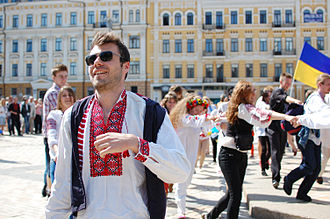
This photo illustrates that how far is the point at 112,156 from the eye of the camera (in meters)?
2.22

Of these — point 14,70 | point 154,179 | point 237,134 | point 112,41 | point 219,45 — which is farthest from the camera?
point 14,70

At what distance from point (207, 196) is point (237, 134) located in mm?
2580

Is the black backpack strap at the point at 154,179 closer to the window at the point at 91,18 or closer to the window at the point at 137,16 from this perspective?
the window at the point at 137,16

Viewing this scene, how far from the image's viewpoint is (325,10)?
42219mm

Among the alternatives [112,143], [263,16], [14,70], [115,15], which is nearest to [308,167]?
[112,143]

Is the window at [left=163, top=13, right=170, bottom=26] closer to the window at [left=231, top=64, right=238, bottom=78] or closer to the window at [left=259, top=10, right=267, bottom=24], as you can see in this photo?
the window at [left=231, top=64, right=238, bottom=78]

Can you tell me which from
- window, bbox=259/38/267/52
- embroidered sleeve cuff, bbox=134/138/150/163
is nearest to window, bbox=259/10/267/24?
window, bbox=259/38/267/52

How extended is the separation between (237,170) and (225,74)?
1548 inches

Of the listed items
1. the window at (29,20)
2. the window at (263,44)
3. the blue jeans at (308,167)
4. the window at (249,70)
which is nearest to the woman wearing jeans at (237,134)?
the blue jeans at (308,167)

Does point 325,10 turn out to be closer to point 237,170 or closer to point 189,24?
point 189,24

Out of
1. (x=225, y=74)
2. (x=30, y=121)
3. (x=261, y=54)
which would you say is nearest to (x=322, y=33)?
(x=261, y=54)

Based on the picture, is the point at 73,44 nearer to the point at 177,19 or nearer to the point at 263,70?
the point at 177,19

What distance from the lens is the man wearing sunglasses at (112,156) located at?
85.7 inches

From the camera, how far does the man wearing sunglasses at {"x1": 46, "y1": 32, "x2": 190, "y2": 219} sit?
2.18 metres
